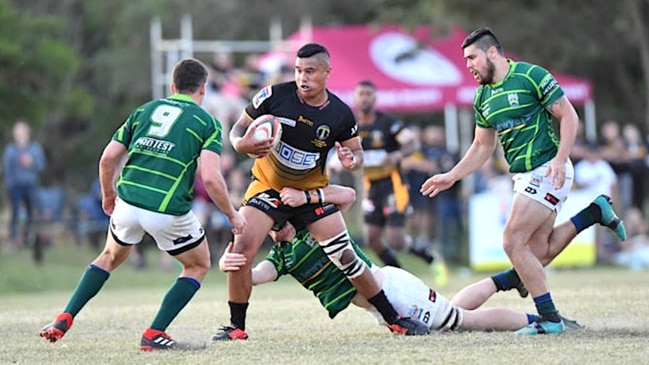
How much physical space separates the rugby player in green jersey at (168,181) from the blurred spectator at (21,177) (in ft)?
43.4

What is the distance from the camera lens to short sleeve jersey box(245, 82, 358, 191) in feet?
30.5

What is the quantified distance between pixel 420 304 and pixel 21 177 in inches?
533

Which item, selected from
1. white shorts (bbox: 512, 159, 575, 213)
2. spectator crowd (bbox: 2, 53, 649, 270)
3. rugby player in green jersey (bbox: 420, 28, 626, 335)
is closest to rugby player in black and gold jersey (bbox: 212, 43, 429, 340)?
rugby player in green jersey (bbox: 420, 28, 626, 335)

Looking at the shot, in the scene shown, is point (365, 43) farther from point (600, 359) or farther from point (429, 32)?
point (600, 359)

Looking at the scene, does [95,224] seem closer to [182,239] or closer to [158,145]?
[182,239]

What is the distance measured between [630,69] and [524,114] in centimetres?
2633

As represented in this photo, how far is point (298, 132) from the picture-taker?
30.5 feet

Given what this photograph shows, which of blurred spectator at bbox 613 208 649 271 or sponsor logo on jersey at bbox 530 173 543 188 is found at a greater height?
sponsor logo on jersey at bbox 530 173 543 188

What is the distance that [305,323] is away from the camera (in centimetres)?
1055

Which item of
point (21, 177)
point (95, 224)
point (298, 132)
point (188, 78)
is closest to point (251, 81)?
point (95, 224)

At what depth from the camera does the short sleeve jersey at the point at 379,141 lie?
1488cm

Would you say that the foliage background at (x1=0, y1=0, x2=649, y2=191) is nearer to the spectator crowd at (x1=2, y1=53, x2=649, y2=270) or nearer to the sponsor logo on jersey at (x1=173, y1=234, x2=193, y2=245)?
the spectator crowd at (x1=2, y1=53, x2=649, y2=270)

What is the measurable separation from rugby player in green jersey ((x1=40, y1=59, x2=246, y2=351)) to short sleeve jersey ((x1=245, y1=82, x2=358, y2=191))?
0.88m

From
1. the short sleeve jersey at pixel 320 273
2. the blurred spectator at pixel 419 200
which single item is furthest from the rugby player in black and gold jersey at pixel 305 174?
the blurred spectator at pixel 419 200
